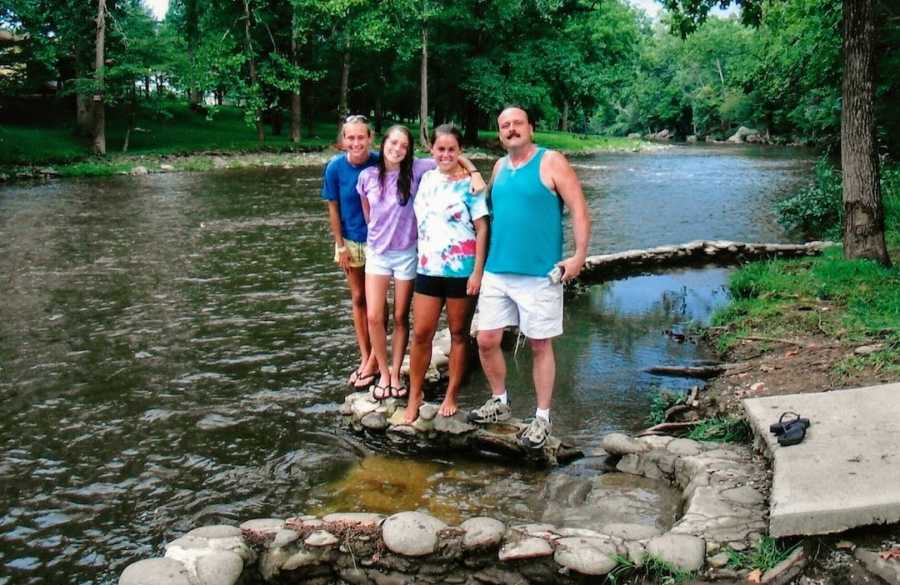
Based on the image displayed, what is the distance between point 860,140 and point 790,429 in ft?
19.4

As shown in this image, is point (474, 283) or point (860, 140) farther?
point (860, 140)

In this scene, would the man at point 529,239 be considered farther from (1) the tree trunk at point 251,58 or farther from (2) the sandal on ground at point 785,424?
(1) the tree trunk at point 251,58

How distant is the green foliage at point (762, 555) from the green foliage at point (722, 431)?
152 cm

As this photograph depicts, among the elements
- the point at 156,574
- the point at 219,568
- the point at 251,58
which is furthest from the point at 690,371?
the point at 251,58

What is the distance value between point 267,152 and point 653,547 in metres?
32.9

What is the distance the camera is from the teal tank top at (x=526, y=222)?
474 centimetres

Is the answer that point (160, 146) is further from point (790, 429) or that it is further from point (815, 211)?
point (790, 429)

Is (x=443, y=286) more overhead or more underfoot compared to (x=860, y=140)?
more underfoot

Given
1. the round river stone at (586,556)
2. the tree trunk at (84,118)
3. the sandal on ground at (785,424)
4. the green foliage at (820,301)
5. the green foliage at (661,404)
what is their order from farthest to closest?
the tree trunk at (84,118), the green foliage at (820,301), the green foliage at (661,404), the sandal on ground at (785,424), the round river stone at (586,556)

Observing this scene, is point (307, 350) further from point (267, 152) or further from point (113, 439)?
point (267, 152)

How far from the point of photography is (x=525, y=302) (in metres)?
4.91

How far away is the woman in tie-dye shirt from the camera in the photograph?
4992 mm

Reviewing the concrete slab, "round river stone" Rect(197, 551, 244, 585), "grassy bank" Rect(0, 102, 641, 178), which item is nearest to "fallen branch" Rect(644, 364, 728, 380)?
the concrete slab

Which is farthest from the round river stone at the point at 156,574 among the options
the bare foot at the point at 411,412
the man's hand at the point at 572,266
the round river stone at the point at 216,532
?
the man's hand at the point at 572,266
